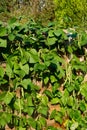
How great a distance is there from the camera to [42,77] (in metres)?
2.92

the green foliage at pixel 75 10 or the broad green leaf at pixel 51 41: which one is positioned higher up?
the green foliage at pixel 75 10

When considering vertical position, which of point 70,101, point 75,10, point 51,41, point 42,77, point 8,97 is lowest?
point 70,101

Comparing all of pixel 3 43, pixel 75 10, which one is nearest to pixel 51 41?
pixel 3 43

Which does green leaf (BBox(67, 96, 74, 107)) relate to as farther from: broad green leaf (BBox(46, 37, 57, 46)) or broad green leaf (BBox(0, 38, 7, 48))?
broad green leaf (BBox(0, 38, 7, 48))

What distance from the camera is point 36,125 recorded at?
294cm

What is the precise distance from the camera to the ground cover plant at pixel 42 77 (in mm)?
2762

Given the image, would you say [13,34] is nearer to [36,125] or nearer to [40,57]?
[40,57]

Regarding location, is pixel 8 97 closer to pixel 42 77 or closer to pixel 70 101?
pixel 42 77

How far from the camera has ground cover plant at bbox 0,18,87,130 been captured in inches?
109

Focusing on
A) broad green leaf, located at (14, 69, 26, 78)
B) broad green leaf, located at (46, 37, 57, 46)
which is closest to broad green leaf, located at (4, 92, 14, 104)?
broad green leaf, located at (14, 69, 26, 78)

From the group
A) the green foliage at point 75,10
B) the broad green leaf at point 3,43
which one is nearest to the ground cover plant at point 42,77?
the broad green leaf at point 3,43

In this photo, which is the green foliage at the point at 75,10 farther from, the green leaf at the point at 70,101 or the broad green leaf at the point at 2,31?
the broad green leaf at the point at 2,31

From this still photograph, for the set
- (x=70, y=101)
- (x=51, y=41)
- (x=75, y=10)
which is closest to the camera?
(x=51, y=41)

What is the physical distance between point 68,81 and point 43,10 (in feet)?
27.4
